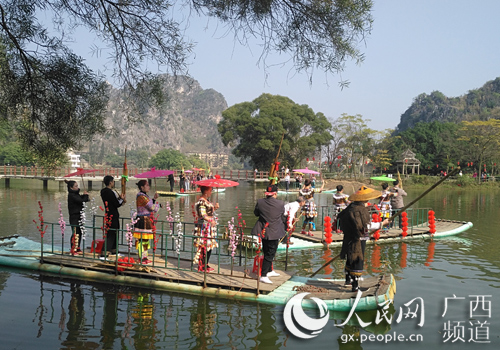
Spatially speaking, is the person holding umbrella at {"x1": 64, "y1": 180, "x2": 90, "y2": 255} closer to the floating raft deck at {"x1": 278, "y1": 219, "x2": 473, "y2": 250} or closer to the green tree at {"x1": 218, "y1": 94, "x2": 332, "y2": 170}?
the floating raft deck at {"x1": 278, "y1": 219, "x2": 473, "y2": 250}

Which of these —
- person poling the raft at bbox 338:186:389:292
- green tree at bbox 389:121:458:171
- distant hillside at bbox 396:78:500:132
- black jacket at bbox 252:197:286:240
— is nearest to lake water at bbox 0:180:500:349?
person poling the raft at bbox 338:186:389:292

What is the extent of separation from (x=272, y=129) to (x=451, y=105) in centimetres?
8688

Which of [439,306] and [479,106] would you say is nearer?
[439,306]

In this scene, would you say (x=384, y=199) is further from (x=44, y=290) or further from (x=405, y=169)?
(x=405, y=169)

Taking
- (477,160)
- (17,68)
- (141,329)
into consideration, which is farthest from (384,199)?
(477,160)

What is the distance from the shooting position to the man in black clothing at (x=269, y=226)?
27.0 feet

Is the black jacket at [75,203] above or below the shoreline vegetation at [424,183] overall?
above

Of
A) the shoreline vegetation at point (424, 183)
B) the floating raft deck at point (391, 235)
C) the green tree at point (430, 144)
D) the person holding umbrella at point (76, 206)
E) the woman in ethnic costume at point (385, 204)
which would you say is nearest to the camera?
the person holding umbrella at point (76, 206)

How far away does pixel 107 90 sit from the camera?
325 inches

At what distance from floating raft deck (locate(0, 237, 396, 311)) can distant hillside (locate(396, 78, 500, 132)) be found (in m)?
98.6

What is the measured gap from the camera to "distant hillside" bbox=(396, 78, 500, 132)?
109 m

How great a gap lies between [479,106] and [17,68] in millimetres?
119342

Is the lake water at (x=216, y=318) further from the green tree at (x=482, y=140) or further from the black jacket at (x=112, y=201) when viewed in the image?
the green tree at (x=482, y=140)

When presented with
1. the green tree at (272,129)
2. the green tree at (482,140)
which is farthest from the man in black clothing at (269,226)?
the green tree at (482,140)
